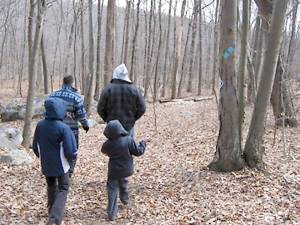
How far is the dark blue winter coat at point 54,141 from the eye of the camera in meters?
5.18

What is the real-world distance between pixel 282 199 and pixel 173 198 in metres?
1.69

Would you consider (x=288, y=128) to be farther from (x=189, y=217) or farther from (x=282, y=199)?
(x=189, y=217)

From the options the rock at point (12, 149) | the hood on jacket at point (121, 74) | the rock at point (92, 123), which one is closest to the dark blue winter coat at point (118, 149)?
the hood on jacket at point (121, 74)

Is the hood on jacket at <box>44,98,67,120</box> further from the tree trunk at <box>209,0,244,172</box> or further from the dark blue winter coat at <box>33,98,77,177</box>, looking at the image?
the tree trunk at <box>209,0,244,172</box>

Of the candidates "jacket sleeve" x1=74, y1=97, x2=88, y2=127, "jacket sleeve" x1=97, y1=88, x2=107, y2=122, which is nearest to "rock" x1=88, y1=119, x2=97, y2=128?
"jacket sleeve" x1=74, y1=97, x2=88, y2=127


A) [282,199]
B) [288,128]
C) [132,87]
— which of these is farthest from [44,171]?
[288,128]

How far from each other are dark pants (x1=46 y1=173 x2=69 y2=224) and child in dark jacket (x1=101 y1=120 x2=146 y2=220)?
2.25 feet

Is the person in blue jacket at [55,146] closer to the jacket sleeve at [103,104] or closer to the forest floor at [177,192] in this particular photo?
the forest floor at [177,192]

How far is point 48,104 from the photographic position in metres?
5.18

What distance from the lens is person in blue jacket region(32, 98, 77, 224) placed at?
5180 millimetres

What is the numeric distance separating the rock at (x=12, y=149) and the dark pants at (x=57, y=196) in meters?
3.82

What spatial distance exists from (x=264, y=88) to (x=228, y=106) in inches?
27.2

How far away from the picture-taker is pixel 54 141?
520 cm

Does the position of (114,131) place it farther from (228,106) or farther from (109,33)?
(109,33)
